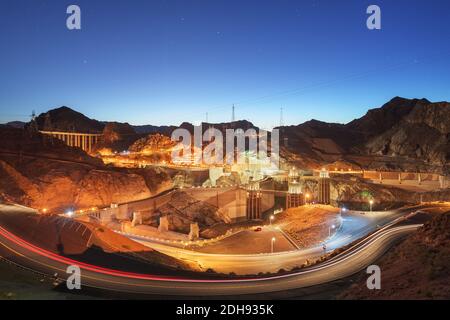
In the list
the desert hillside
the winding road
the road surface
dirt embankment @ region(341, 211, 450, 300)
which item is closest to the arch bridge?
the road surface

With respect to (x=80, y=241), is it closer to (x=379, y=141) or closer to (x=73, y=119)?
(x=379, y=141)

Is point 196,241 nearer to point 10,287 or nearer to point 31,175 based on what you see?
point 31,175

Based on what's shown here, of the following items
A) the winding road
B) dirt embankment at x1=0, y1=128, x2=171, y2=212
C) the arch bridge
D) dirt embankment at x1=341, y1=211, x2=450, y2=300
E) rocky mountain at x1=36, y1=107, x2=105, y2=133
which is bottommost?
the winding road

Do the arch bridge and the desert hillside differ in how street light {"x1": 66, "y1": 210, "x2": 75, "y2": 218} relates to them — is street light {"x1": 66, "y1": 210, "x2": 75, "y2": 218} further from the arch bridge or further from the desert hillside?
the arch bridge

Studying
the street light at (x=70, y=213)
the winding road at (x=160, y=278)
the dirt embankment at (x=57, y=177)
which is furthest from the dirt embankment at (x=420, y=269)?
the dirt embankment at (x=57, y=177)

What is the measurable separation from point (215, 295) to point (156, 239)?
80.1ft

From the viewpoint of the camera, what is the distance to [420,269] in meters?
14.2

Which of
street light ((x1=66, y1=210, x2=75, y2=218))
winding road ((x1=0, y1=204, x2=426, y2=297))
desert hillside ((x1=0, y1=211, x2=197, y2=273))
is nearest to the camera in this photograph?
winding road ((x1=0, y1=204, x2=426, y2=297))

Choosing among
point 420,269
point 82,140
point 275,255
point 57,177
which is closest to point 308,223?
point 275,255

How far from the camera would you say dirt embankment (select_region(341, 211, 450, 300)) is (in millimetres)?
11977

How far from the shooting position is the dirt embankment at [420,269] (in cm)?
1198

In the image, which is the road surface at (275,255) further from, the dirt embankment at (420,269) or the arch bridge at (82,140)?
the arch bridge at (82,140)

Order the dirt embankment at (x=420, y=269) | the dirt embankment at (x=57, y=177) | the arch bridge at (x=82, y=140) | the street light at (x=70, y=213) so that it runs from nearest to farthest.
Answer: the dirt embankment at (x=420, y=269)
the street light at (x=70, y=213)
the dirt embankment at (x=57, y=177)
the arch bridge at (x=82, y=140)

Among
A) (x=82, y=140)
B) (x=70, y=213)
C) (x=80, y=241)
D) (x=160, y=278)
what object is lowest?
(x=160, y=278)
